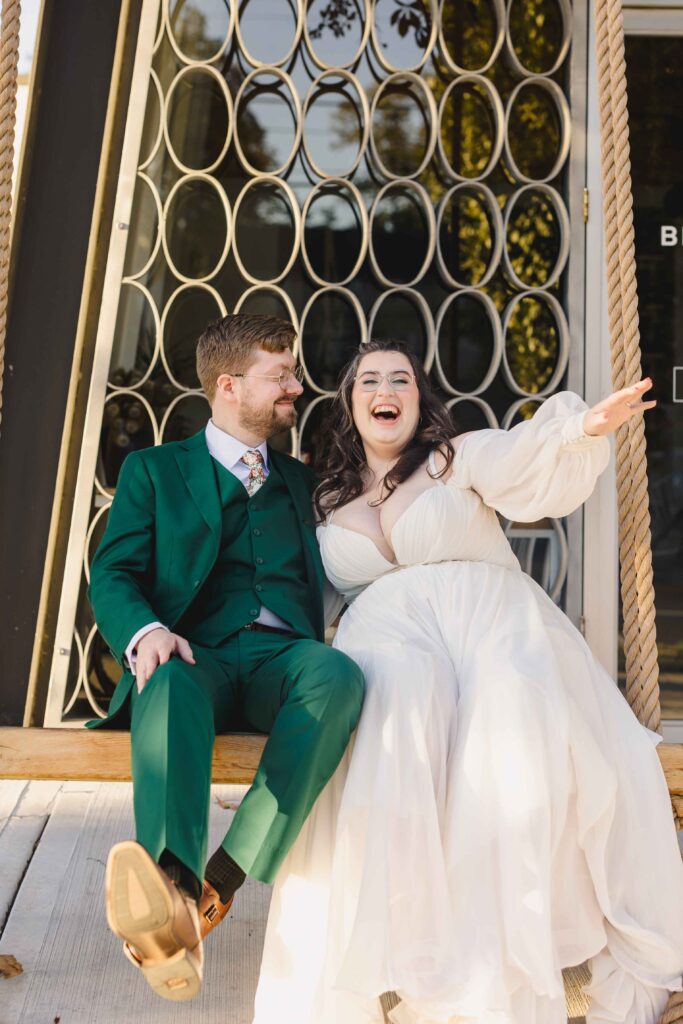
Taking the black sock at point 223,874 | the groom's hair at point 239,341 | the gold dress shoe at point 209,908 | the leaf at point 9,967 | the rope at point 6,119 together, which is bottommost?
the leaf at point 9,967

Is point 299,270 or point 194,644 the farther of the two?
point 299,270

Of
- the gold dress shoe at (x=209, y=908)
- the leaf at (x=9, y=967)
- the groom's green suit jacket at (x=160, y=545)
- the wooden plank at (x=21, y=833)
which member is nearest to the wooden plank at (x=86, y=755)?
the groom's green suit jacket at (x=160, y=545)

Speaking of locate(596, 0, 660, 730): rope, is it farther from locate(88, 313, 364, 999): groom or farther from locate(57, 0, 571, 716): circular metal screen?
locate(57, 0, 571, 716): circular metal screen

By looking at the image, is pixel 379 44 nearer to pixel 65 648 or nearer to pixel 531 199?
pixel 531 199

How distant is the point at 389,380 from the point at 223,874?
4.35 ft

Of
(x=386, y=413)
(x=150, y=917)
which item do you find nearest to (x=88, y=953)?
(x=150, y=917)

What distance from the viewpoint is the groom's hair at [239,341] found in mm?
2717

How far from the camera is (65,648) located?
146 inches

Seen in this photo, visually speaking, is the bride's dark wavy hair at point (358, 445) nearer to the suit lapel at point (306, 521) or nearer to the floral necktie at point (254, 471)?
the suit lapel at point (306, 521)

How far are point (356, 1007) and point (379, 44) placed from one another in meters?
3.14

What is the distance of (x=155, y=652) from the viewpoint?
84.8 inches

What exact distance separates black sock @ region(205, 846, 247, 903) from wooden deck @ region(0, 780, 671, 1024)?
15.8 inches

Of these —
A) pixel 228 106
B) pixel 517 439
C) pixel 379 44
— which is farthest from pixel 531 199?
pixel 517 439

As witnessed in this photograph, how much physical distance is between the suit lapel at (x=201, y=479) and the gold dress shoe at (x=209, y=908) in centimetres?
86
